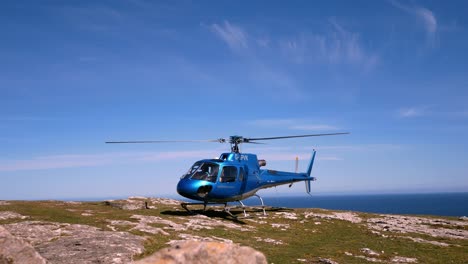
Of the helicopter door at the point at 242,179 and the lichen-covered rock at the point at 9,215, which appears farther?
the helicopter door at the point at 242,179

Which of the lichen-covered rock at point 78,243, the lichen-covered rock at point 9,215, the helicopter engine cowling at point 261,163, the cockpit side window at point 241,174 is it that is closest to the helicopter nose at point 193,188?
the cockpit side window at point 241,174

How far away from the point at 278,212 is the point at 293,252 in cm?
1427

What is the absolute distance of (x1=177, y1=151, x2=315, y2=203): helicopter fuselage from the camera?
26.1 metres

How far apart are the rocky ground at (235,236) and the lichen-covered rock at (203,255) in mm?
24

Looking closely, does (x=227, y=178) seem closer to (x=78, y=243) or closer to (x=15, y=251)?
(x=78, y=243)

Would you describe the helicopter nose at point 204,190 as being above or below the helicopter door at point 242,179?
below

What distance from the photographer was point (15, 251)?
8812mm

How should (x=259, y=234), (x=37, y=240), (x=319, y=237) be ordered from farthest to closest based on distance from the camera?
(x=319, y=237)
(x=259, y=234)
(x=37, y=240)

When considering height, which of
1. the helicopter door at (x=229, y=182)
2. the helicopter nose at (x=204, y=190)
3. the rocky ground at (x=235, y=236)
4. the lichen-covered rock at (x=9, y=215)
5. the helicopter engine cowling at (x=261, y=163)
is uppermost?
the helicopter engine cowling at (x=261, y=163)

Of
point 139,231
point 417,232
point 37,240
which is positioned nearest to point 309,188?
point 417,232

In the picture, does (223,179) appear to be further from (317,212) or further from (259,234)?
(317,212)

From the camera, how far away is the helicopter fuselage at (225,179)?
2611cm

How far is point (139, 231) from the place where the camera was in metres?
19.2

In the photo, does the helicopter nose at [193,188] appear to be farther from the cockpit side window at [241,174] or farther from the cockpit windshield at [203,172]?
the cockpit side window at [241,174]
